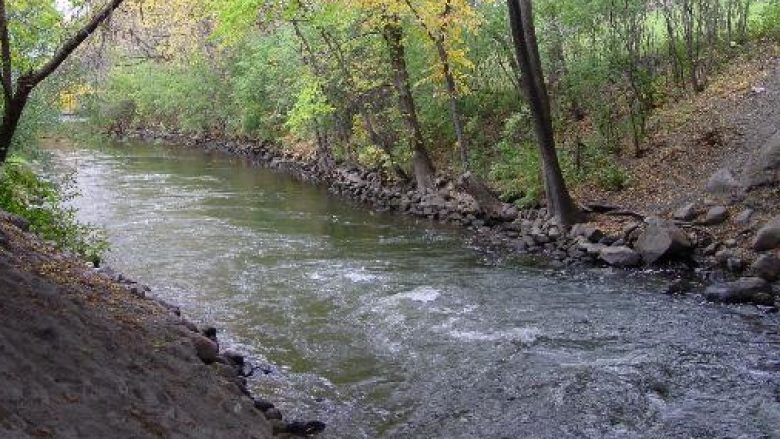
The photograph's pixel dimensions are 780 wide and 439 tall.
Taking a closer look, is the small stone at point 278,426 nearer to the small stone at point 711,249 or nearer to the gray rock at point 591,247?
the gray rock at point 591,247

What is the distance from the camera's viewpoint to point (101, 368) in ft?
21.5

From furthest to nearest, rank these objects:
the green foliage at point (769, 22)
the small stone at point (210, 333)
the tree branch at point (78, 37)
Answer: the green foliage at point (769, 22) → the small stone at point (210, 333) → the tree branch at point (78, 37)

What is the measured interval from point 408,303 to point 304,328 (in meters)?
1.93

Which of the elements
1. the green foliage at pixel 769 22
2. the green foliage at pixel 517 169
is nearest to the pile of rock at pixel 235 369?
the green foliage at pixel 517 169

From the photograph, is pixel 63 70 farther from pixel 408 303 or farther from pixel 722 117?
pixel 722 117

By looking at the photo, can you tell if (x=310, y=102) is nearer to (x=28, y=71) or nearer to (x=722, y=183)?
(x=722, y=183)

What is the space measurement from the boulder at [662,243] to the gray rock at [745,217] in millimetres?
1086

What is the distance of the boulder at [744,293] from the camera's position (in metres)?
11.4

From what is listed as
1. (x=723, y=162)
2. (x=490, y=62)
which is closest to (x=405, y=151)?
(x=490, y=62)

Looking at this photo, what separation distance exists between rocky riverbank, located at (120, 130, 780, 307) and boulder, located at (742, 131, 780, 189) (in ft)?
3.03

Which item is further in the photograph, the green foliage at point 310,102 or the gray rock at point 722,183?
the green foliage at point 310,102

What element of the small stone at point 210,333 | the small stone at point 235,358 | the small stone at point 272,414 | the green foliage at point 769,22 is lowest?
the small stone at point 272,414

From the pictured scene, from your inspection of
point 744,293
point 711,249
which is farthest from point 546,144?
point 744,293

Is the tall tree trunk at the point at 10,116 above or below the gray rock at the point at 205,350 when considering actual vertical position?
above
